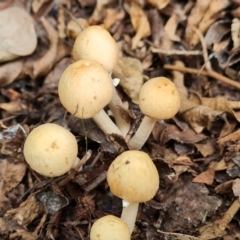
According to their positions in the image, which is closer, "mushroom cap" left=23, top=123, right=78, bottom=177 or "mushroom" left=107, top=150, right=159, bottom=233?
"mushroom" left=107, top=150, right=159, bottom=233

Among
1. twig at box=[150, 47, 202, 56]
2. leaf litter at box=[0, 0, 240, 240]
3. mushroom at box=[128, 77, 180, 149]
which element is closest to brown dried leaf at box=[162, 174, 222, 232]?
leaf litter at box=[0, 0, 240, 240]

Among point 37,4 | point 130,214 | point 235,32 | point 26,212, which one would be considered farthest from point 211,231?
point 37,4

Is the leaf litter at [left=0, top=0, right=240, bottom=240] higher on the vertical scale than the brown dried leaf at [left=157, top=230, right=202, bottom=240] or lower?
higher

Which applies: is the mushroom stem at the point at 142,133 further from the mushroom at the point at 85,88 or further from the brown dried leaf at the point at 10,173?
the brown dried leaf at the point at 10,173

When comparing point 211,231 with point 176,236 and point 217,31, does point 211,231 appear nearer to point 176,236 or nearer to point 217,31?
point 176,236

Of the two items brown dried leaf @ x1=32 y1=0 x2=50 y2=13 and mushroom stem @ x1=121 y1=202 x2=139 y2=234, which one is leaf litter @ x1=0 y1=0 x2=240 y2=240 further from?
mushroom stem @ x1=121 y1=202 x2=139 y2=234

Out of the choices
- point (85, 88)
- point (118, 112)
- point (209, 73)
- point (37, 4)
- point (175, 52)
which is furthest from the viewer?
point (37, 4)

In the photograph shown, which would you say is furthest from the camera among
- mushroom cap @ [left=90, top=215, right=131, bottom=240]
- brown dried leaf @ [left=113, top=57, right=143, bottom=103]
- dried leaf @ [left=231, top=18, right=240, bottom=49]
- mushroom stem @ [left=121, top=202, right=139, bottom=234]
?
dried leaf @ [left=231, top=18, right=240, bottom=49]
